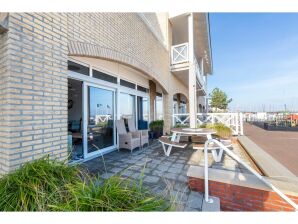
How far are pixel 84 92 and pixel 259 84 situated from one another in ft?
65.9

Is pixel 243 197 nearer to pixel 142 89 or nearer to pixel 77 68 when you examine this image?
pixel 77 68

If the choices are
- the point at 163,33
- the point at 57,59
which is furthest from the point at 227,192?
the point at 163,33

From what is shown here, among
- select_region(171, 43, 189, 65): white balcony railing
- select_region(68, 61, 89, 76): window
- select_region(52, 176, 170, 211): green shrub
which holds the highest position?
select_region(171, 43, 189, 65): white balcony railing

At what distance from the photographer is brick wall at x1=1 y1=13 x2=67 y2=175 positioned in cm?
221

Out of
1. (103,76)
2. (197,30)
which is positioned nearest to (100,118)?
(103,76)

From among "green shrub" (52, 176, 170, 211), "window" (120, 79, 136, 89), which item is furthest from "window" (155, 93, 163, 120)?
"green shrub" (52, 176, 170, 211)

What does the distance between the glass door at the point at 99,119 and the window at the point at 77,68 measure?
15.3 inches

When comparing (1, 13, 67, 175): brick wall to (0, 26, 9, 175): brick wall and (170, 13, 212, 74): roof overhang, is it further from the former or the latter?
(170, 13, 212, 74): roof overhang

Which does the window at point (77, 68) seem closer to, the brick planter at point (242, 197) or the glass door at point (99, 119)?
the glass door at point (99, 119)

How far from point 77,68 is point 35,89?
1.86 m

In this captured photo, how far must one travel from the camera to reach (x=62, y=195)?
177cm

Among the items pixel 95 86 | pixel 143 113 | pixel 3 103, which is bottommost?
pixel 143 113

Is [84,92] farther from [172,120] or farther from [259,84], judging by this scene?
[259,84]

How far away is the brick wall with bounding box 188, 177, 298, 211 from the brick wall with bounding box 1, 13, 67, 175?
2685 mm
